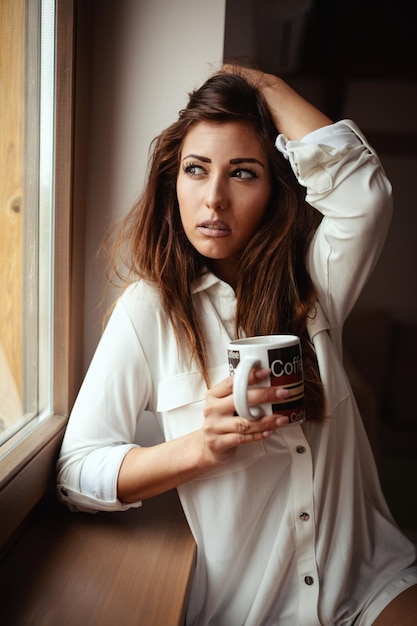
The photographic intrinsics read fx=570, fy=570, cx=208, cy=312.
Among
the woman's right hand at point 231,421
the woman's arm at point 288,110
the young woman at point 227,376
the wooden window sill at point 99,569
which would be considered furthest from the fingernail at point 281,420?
the woman's arm at point 288,110

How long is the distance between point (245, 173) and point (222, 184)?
2.5 inches

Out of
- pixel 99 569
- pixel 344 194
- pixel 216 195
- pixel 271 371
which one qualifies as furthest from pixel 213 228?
pixel 99 569

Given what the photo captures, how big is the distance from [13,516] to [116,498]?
0.59ft

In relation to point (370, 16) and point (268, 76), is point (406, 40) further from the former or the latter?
point (268, 76)

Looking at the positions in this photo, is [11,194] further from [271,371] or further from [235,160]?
[271,371]

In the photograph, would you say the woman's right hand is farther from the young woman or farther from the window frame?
the window frame

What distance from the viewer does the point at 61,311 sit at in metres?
1.21

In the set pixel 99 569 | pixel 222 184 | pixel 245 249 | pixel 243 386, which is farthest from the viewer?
pixel 245 249

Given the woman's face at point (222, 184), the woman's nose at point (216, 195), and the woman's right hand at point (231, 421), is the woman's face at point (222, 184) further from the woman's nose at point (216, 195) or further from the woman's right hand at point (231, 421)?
the woman's right hand at point (231, 421)

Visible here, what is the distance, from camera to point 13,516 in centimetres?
92

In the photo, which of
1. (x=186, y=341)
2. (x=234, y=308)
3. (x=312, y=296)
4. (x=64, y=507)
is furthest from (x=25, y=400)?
(x=312, y=296)

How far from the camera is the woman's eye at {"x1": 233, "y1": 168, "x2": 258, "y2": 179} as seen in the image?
1.08 metres

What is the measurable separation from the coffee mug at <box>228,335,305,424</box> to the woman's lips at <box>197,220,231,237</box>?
0.97ft

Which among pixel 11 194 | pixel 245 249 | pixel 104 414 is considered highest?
pixel 11 194
